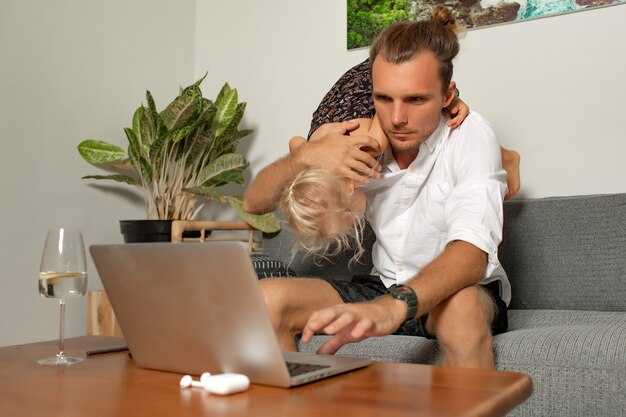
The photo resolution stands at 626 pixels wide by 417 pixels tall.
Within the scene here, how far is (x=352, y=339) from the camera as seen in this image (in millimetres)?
1092

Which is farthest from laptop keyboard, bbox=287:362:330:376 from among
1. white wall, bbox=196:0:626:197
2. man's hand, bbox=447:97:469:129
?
white wall, bbox=196:0:626:197

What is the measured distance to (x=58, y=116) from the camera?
3.10m

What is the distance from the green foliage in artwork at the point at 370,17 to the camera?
312 cm

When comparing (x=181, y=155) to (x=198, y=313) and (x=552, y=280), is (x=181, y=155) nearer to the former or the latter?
(x=552, y=280)

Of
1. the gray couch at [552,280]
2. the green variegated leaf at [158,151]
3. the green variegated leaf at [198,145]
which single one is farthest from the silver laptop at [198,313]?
the green variegated leaf at [198,145]

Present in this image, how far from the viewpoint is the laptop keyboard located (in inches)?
38.5

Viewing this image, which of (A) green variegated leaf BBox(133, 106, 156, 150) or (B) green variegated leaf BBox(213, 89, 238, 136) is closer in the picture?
(A) green variegated leaf BBox(133, 106, 156, 150)

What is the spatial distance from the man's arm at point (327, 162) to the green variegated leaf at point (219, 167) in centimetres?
112

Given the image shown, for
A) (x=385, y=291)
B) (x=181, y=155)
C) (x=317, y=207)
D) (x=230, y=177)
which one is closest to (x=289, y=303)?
(x=317, y=207)

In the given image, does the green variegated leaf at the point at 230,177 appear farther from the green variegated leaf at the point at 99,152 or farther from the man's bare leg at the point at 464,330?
the man's bare leg at the point at 464,330

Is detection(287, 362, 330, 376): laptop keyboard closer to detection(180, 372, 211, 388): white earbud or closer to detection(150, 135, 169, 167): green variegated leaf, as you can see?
detection(180, 372, 211, 388): white earbud

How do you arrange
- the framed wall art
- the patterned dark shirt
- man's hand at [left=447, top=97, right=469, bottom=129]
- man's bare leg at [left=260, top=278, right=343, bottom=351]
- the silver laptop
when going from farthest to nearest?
the framed wall art → the patterned dark shirt → man's hand at [left=447, top=97, right=469, bottom=129] → man's bare leg at [left=260, top=278, right=343, bottom=351] → the silver laptop

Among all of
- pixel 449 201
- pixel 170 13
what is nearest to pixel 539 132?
pixel 449 201

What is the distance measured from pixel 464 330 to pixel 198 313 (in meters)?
0.75
